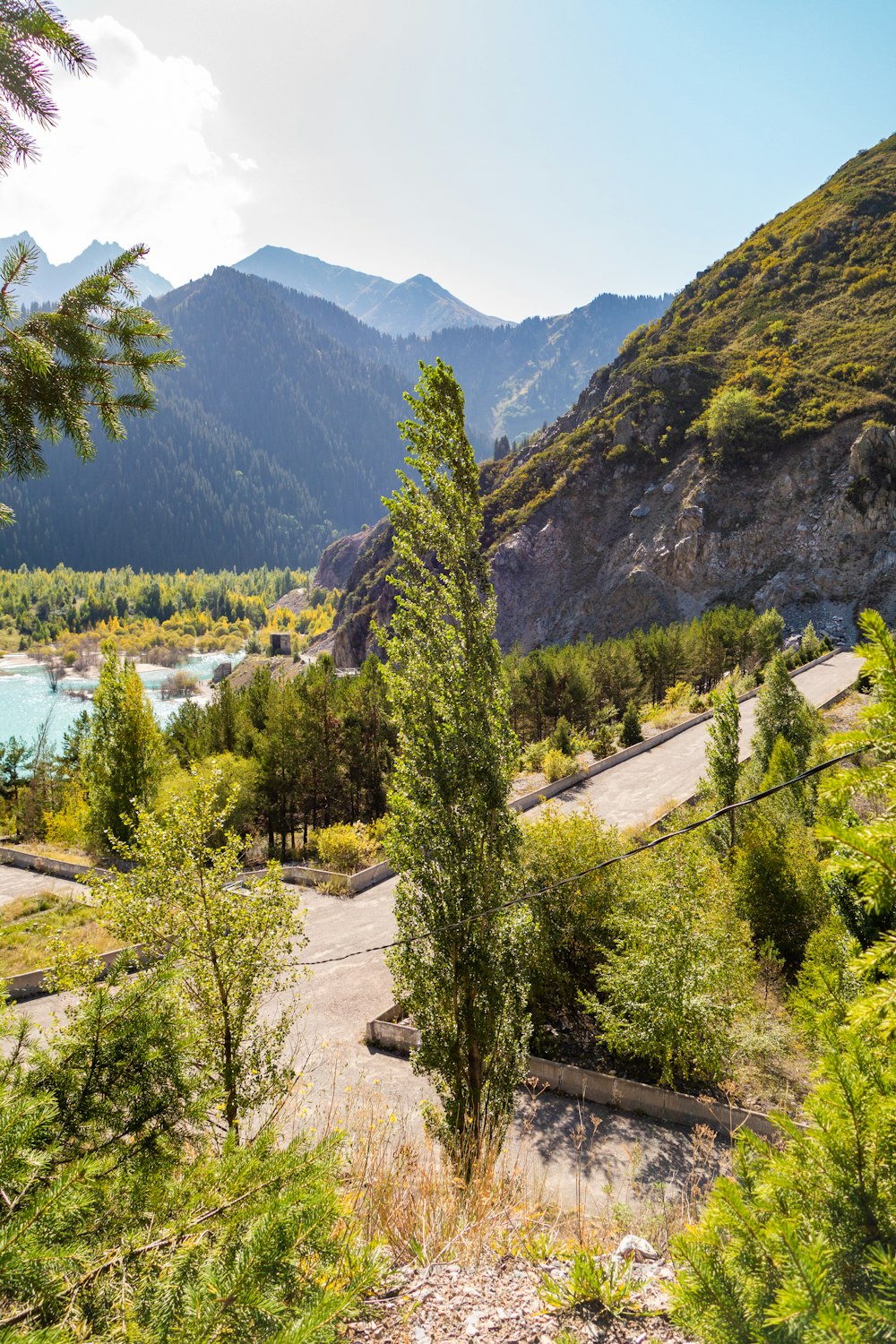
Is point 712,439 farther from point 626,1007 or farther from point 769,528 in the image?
point 626,1007

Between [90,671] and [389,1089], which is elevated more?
[90,671]

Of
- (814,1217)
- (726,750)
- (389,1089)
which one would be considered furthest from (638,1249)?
(726,750)

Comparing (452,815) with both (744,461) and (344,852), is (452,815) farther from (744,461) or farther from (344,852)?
(744,461)

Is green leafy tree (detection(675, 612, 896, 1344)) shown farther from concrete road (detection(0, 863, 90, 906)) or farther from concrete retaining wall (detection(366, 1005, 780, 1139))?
concrete road (detection(0, 863, 90, 906))

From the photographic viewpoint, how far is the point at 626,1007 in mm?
10094

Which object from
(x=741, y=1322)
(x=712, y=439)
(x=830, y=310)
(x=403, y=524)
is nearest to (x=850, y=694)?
(x=403, y=524)

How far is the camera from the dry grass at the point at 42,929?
45.9ft

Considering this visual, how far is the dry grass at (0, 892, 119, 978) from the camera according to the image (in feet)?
45.9

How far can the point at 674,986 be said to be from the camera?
990cm

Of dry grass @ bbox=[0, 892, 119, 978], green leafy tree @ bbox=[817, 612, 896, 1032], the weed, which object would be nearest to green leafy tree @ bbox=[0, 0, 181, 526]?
green leafy tree @ bbox=[817, 612, 896, 1032]

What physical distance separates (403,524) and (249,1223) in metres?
6.29

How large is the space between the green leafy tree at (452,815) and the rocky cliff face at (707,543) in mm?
51024

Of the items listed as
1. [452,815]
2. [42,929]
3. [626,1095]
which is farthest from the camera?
[42,929]

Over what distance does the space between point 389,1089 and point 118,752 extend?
45.3ft
